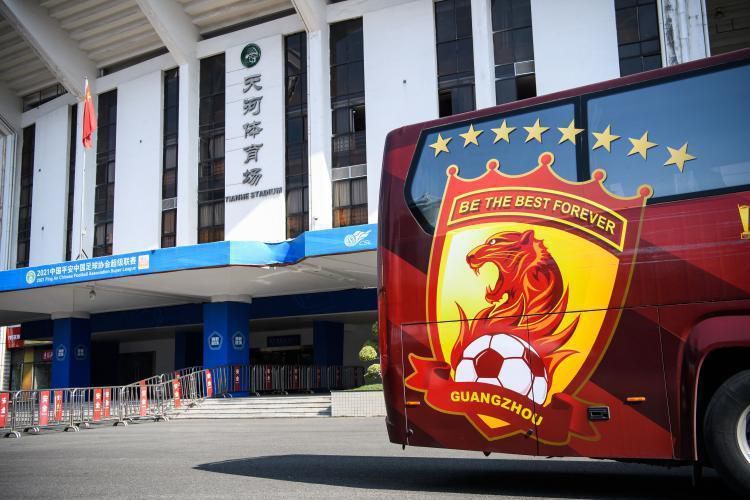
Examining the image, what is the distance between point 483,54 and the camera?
25312 millimetres

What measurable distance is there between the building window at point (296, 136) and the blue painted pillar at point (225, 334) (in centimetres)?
353

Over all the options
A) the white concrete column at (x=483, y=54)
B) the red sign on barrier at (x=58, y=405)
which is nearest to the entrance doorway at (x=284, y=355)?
the white concrete column at (x=483, y=54)

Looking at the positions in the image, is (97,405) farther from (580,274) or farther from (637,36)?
(637,36)

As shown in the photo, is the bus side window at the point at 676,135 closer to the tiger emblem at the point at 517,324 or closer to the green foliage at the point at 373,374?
the tiger emblem at the point at 517,324

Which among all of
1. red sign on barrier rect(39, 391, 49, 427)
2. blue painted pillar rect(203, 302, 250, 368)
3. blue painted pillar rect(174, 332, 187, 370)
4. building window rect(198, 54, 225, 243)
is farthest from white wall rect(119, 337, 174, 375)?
red sign on barrier rect(39, 391, 49, 427)

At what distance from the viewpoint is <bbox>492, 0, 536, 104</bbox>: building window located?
25109 mm

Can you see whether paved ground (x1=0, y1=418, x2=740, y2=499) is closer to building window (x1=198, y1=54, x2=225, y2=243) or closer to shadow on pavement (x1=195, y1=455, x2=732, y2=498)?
shadow on pavement (x1=195, y1=455, x2=732, y2=498)

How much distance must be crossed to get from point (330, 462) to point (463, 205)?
4226 mm

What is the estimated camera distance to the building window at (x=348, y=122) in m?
26.8

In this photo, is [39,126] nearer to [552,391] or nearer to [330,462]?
[330,462]

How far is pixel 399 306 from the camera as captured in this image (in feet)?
24.0

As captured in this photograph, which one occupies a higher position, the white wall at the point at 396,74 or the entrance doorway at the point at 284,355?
the white wall at the point at 396,74

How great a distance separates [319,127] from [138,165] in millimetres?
9121

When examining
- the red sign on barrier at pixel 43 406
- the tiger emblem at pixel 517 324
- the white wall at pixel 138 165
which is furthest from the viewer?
the white wall at pixel 138 165
